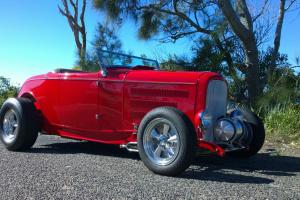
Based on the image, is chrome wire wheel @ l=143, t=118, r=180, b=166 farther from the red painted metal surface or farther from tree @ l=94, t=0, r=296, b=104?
tree @ l=94, t=0, r=296, b=104

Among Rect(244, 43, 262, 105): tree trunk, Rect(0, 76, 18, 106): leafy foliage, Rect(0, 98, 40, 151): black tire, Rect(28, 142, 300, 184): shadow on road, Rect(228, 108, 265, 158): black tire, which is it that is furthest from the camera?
Rect(0, 76, 18, 106): leafy foliage

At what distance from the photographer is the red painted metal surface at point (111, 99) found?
5520mm

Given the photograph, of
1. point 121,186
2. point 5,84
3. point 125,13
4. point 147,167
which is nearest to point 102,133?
point 147,167

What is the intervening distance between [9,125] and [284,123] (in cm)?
493

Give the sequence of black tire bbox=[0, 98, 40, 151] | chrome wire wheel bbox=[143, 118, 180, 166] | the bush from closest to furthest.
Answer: chrome wire wheel bbox=[143, 118, 180, 166]
black tire bbox=[0, 98, 40, 151]
the bush

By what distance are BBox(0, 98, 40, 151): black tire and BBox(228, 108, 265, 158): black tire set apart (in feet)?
9.19

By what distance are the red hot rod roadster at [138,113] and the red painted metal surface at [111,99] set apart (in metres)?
0.01

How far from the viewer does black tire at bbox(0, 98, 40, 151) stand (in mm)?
6359

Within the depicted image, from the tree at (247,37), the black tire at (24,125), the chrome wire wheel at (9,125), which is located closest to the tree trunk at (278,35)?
the tree at (247,37)

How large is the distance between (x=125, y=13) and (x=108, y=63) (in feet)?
21.6

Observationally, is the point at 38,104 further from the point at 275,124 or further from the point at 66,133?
the point at 275,124

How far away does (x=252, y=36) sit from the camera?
10578 mm

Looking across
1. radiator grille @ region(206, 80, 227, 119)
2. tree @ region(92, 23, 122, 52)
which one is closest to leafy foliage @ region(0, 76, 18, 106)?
tree @ region(92, 23, 122, 52)

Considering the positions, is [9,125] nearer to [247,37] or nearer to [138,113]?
[138,113]
